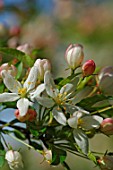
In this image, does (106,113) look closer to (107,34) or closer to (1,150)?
(1,150)

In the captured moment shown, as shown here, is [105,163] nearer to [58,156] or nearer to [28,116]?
[58,156]

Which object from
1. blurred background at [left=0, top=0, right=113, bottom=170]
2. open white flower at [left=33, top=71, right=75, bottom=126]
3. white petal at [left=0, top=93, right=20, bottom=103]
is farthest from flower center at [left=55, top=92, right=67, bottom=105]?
blurred background at [left=0, top=0, right=113, bottom=170]

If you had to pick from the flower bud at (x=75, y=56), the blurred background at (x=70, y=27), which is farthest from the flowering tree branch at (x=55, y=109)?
the blurred background at (x=70, y=27)

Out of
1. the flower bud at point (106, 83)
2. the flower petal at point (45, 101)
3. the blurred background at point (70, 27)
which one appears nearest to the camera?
the flower petal at point (45, 101)

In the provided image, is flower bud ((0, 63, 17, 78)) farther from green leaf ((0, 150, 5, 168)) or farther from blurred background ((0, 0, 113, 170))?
blurred background ((0, 0, 113, 170))

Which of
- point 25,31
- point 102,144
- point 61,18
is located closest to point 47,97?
point 25,31

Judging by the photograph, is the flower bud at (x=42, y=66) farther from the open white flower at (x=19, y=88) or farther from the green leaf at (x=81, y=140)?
the green leaf at (x=81, y=140)
